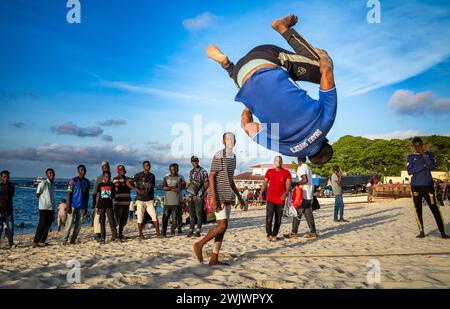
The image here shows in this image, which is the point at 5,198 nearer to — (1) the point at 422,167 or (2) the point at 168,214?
(2) the point at 168,214

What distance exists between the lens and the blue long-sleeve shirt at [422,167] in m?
8.15

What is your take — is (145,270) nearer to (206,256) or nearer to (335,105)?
(206,256)

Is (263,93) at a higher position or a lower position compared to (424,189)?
higher

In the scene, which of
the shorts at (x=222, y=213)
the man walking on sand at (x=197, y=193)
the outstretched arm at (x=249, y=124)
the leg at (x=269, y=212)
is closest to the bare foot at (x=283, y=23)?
the outstretched arm at (x=249, y=124)

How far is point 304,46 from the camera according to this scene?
10.4ft

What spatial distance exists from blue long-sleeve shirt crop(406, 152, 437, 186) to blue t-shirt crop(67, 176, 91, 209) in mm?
8464

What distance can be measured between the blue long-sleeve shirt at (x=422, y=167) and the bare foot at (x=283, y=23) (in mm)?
6559

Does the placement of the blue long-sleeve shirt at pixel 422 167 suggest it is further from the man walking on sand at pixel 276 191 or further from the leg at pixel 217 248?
the leg at pixel 217 248

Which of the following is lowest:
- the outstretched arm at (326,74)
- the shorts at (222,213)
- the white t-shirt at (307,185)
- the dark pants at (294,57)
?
the shorts at (222,213)

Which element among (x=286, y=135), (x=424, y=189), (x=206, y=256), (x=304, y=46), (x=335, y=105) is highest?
(x=304, y=46)

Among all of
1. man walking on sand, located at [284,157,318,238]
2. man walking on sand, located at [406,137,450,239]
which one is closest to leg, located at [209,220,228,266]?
man walking on sand, located at [284,157,318,238]

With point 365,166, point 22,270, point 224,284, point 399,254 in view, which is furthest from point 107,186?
point 365,166
